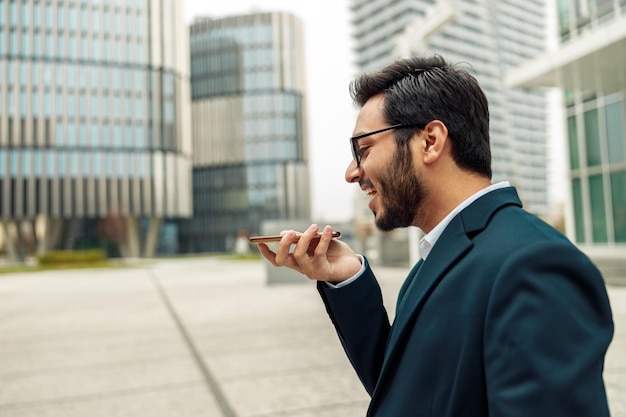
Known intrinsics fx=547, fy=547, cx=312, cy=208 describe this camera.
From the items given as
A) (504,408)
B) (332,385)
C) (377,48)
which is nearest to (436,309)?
(504,408)

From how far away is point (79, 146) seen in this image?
168 feet

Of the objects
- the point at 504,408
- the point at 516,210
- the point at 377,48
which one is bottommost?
the point at 504,408

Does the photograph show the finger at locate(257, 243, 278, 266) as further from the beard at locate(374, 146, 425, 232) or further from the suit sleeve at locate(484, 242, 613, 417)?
the suit sleeve at locate(484, 242, 613, 417)

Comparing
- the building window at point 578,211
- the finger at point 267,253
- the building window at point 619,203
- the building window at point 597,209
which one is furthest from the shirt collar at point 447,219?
the building window at point 578,211

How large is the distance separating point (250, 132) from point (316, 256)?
70449 millimetres

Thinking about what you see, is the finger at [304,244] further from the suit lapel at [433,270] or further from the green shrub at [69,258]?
the green shrub at [69,258]

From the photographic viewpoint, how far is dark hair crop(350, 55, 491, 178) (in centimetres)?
127

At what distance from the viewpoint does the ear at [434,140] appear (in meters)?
1.25

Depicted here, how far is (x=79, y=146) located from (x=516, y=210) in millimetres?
55241

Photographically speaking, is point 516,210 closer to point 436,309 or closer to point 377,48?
point 436,309

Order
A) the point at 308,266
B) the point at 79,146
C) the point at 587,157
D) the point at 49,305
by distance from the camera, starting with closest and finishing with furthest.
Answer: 1. the point at 308,266
2. the point at 49,305
3. the point at 587,157
4. the point at 79,146

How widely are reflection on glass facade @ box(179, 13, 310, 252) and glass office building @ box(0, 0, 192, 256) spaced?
14.1 m

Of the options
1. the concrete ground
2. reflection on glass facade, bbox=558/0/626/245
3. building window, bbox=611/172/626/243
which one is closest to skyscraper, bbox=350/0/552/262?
reflection on glass facade, bbox=558/0/626/245

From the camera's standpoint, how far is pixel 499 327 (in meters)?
0.97
